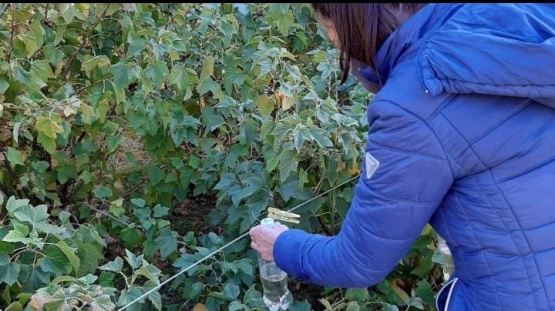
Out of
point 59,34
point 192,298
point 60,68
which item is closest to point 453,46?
point 192,298

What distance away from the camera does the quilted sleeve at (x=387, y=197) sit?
50.4 inches

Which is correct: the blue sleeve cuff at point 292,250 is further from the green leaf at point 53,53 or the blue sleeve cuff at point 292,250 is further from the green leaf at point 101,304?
the green leaf at point 53,53

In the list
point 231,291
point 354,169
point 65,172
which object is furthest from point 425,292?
point 65,172

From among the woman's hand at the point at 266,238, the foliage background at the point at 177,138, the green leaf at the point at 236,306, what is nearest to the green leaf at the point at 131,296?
the foliage background at the point at 177,138

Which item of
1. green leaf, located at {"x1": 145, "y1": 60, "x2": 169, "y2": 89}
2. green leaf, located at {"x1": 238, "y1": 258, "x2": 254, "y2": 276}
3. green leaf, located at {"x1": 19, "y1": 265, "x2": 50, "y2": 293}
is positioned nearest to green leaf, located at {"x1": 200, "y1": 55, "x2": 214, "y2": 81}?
green leaf, located at {"x1": 145, "y1": 60, "x2": 169, "y2": 89}

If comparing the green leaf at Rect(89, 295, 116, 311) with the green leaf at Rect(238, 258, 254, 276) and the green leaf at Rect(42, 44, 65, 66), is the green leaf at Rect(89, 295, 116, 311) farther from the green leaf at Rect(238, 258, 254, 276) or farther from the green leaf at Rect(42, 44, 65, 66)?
the green leaf at Rect(42, 44, 65, 66)

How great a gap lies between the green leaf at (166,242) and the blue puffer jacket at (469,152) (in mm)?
1063

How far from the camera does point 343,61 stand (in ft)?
4.77

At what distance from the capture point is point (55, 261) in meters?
2.01

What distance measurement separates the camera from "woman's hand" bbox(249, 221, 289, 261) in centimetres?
178

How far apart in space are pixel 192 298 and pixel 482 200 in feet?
4.29

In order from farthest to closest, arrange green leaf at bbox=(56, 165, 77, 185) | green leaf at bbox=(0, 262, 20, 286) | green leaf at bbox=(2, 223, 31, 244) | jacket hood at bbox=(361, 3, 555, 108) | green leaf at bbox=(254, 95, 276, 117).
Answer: green leaf at bbox=(56, 165, 77, 185) < green leaf at bbox=(254, 95, 276, 117) < green leaf at bbox=(0, 262, 20, 286) < green leaf at bbox=(2, 223, 31, 244) < jacket hood at bbox=(361, 3, 555, 108)

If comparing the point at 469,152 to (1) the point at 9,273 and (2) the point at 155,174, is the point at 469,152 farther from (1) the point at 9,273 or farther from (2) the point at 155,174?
(2) the point at 155,174

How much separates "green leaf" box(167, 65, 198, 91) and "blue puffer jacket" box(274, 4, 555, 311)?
1070 millimetres
